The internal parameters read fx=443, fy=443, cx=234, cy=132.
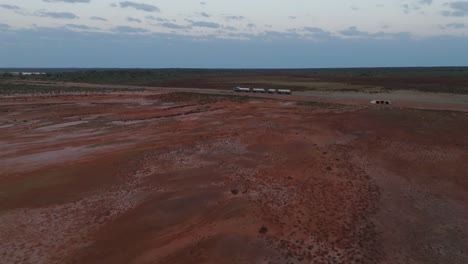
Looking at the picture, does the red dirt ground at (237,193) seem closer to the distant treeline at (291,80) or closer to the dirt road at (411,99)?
the dirt road at (411,99)

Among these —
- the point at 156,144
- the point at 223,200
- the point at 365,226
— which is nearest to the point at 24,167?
the point at 156,144

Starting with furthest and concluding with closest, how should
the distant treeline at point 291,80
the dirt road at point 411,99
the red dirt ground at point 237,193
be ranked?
the distant treeline at point 291,80, the dirt road at point 411,99, the red dirt ground at point 237,193

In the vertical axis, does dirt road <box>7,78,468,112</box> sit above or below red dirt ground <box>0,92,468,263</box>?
above

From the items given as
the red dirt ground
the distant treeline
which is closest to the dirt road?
the distant treeline

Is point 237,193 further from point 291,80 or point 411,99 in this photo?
point 291,80

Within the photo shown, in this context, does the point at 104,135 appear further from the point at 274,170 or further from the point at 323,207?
the point at 323,207

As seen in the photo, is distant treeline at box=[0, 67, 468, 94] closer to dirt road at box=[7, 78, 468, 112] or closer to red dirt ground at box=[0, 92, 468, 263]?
dirt road at box=[7, 78, 468, 112]

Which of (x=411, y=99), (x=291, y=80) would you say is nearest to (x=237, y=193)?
(x=411, y=99)

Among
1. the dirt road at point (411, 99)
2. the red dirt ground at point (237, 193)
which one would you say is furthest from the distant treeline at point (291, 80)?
the red dirt ground at point (237, 193)
